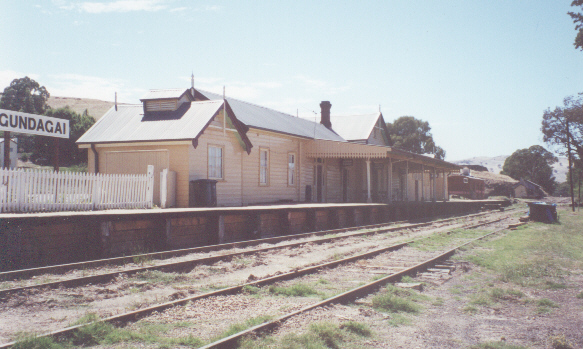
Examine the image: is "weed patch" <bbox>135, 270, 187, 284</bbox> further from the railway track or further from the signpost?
the signpost

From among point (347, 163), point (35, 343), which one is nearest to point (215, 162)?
point (347, 163)

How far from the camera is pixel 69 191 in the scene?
11531mm

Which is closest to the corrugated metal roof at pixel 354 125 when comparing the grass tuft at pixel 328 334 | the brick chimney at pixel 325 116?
the brick chimney at pixel 325 116

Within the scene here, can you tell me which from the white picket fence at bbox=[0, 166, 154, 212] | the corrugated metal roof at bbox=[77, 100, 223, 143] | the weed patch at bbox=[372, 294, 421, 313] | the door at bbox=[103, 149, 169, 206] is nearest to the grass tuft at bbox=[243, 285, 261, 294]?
the weed patch at bbox=[372, 294, 421, 313]

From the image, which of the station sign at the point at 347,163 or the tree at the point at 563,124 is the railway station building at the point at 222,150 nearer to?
the station sign at the point at 347,163

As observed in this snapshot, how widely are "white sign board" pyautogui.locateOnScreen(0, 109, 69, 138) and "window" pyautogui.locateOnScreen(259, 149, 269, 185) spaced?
8.60 meters

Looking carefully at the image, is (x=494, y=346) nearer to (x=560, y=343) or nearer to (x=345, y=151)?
(x=560, y=343)

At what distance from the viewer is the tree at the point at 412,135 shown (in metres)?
81.7

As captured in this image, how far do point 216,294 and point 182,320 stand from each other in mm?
1112

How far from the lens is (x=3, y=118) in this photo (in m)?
11.7

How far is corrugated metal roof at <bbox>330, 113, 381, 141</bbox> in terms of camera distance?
32.2m

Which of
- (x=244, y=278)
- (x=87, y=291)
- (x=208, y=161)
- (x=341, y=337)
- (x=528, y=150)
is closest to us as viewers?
(x=341, y=337)

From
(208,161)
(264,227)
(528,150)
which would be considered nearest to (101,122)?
(208,161)

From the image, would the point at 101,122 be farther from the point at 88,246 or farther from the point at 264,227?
the point at 88,246
